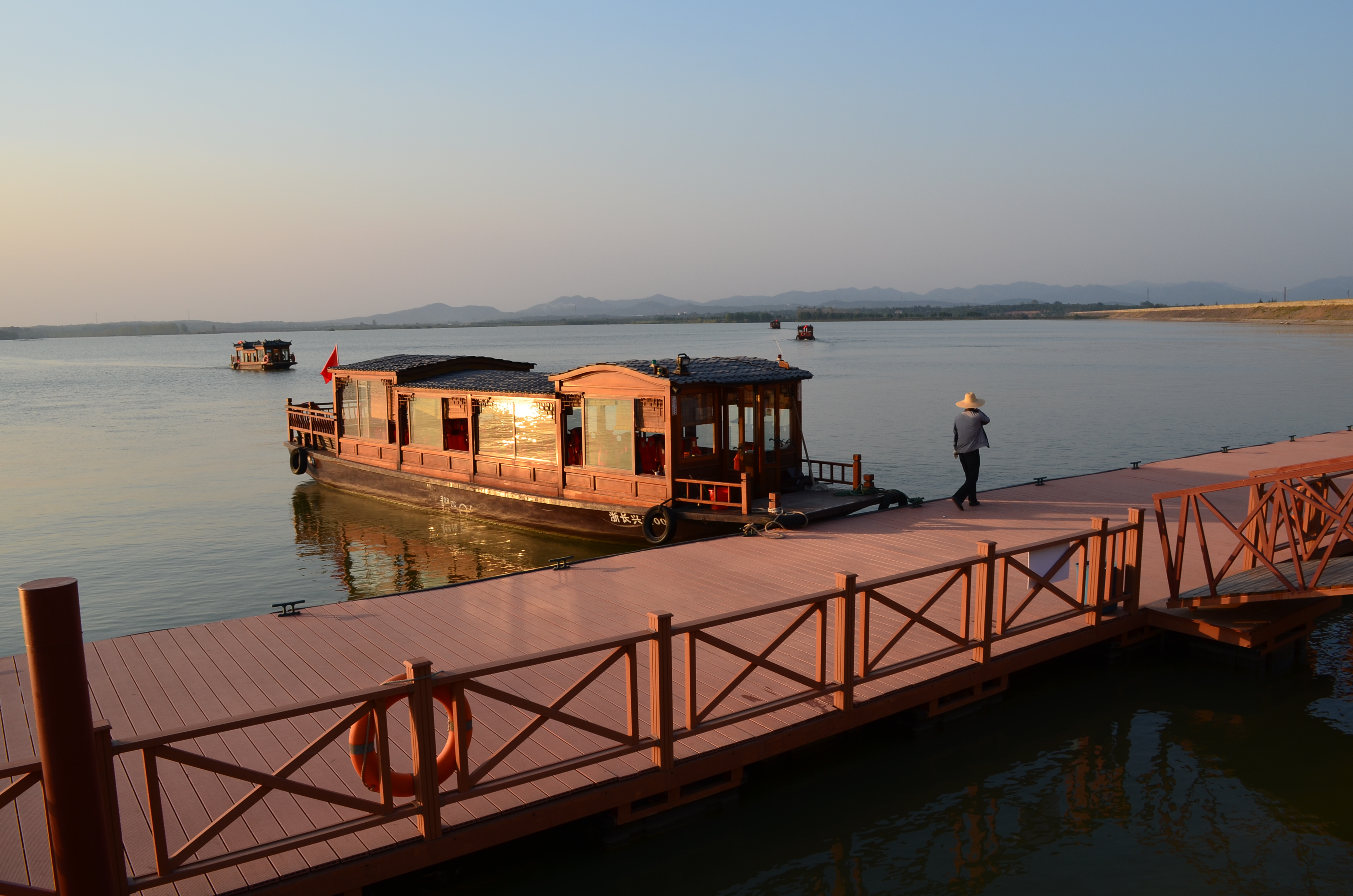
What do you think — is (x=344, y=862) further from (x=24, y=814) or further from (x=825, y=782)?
(x=825, y=782)

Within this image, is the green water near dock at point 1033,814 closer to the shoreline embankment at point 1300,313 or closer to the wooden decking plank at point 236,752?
the wooden decking plank at point 236,752

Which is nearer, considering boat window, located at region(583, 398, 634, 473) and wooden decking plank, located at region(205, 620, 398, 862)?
wooden decking plank, located at region(205, 620, 398, 862)

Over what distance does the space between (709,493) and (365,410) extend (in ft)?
38.7

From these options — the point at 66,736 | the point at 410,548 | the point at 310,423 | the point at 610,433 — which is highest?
the point at 66,736

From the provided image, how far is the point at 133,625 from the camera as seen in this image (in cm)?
1498

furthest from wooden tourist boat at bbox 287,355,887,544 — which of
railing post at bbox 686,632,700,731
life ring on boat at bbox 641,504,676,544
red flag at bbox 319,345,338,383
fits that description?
railing post at bbox 686,632,700,731

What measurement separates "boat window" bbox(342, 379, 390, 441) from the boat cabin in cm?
142

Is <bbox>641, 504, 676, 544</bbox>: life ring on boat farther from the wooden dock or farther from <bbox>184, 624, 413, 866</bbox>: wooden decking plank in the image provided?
<bbox>184, 624, 413, 866</bbox>: wooden decking plank

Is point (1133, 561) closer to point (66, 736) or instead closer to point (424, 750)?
point (424, 750)

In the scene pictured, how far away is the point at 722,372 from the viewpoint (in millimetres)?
→ 16297

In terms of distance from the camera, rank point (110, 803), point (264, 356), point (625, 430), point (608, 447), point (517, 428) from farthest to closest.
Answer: point (264, 356) → point (517, 428) → point (608, 447) → point (625, 430) → point (110, 803)

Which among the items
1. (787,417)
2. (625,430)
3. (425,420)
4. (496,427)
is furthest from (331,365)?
(787,417)

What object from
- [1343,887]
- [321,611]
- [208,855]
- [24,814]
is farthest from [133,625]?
[1343,887]

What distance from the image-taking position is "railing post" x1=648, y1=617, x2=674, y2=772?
20.1 feet
